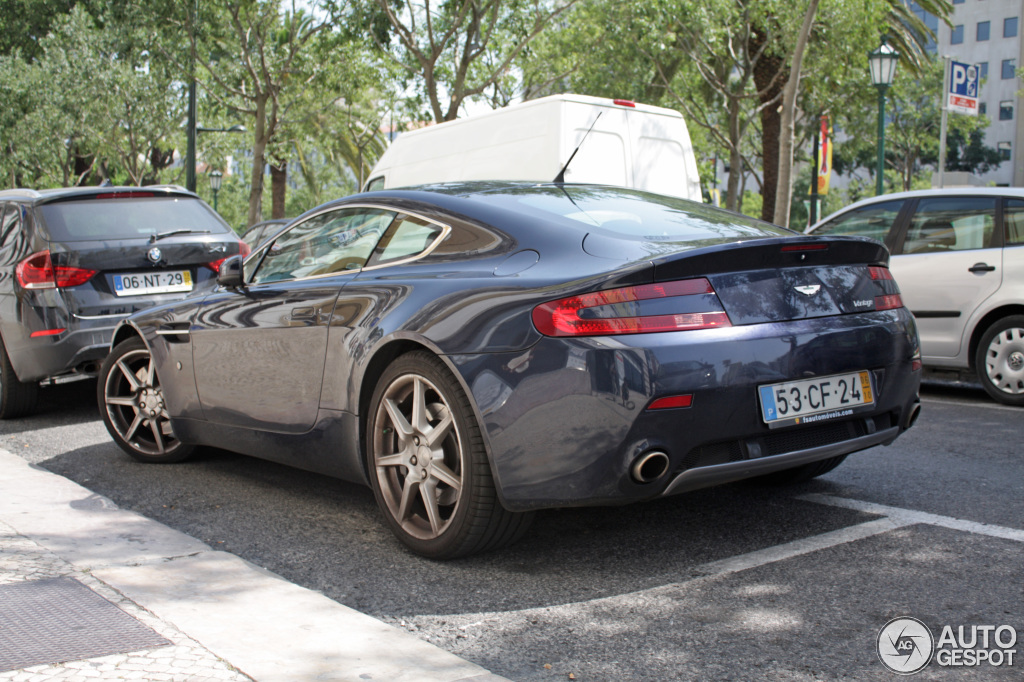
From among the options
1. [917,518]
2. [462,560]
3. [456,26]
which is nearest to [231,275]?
[462,560]

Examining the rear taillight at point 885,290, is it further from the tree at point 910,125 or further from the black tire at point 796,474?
the tree at point 910,125

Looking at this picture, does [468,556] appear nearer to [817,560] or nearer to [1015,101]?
[817,560]

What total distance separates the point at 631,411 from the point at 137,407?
346 centimetres

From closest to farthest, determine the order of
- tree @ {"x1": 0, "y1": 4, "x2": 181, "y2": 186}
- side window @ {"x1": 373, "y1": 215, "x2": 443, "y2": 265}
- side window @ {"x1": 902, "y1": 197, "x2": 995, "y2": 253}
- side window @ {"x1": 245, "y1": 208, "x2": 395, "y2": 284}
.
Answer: side window @ {"x1": 373, "y1": 215, "x2": 443, "y2": 265} < side window @ {"x1": 245, "y1": 208, "x2": 395, "y2": 284} < side window @ {"x1": 902, "y1": 197, "x2": 995, "y2": 253} < tree @ {"x1": 0, "y1": 4, "x2": 181, "y2": 186}

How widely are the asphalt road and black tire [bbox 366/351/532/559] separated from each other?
123 millimetres

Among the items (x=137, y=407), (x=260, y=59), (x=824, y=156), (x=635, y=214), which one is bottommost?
(x=137, y=407)

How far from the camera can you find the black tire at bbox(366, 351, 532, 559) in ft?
11.7

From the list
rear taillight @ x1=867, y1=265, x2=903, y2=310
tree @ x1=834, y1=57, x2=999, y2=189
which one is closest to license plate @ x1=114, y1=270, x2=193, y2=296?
rear taillight @ x1=867, y1=265, x2=903, y2=310

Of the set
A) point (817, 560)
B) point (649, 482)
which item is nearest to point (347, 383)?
point (649, 482)

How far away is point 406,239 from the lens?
13.8 ft

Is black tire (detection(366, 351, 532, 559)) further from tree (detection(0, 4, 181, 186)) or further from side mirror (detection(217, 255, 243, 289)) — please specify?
tree (detection(0, 4, 181, 186))

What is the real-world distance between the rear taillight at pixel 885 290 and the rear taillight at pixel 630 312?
→ 2.90 ft

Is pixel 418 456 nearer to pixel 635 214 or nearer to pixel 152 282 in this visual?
pixel 635 214

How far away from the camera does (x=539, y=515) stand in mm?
4406
